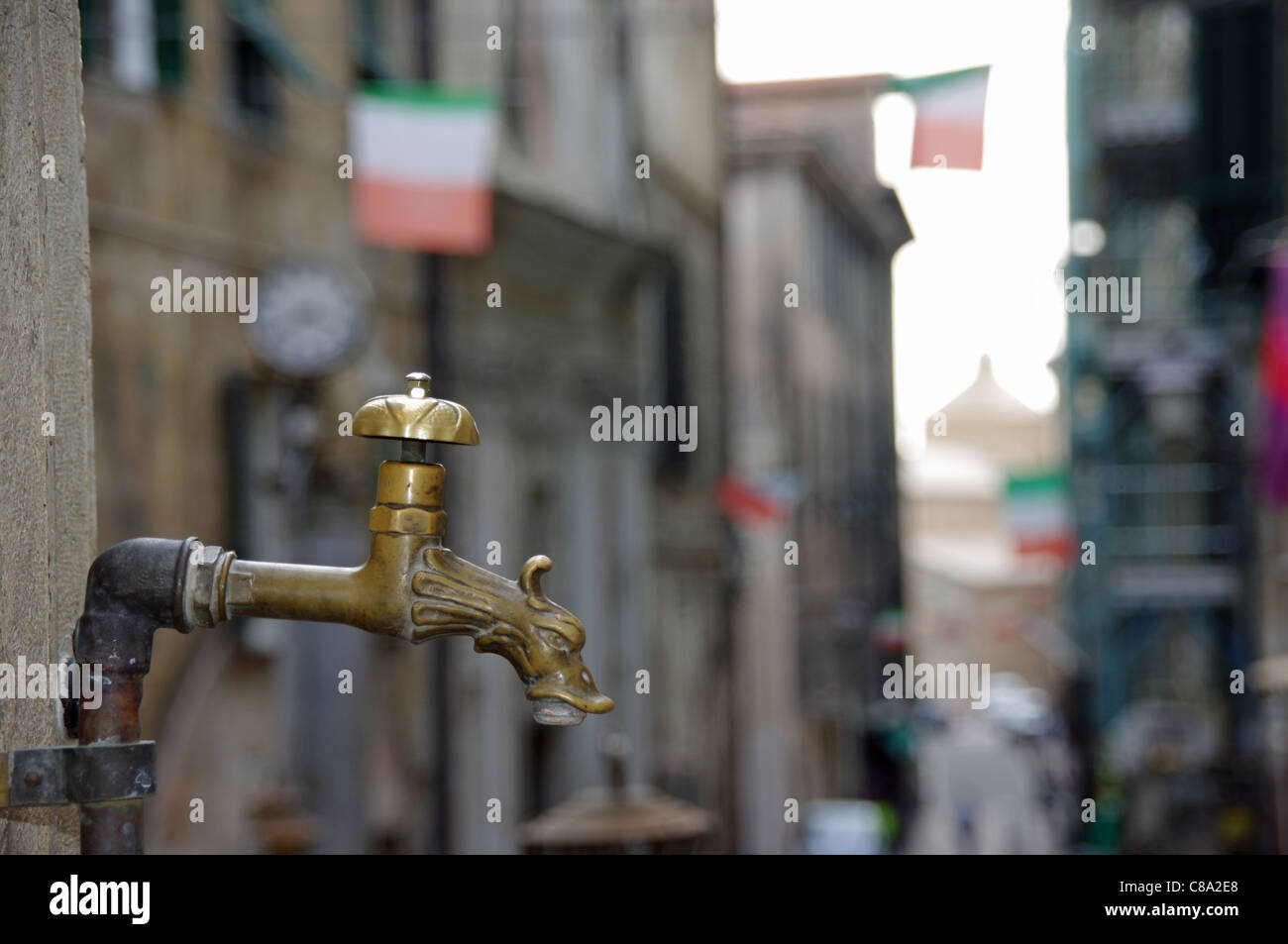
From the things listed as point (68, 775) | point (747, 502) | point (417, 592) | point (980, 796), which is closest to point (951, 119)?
point (417, 592)

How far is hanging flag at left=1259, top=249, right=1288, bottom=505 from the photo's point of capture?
12.1 metres

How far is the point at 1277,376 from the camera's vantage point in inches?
496

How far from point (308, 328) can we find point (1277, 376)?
7024 millimetres

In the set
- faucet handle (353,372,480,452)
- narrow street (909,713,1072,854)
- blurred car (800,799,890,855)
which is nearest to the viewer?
faucet handle (353,372,480,452)

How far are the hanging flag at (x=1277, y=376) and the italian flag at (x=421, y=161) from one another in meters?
5.79

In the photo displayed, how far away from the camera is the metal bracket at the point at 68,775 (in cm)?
228

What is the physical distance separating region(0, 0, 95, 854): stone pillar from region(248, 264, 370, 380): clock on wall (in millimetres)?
7225

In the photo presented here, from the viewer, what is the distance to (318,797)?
10773 millimetres

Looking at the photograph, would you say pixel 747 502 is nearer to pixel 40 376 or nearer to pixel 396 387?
pixel 396 387

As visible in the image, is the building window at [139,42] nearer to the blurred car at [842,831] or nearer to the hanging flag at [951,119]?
the hanging flag at [951,119]

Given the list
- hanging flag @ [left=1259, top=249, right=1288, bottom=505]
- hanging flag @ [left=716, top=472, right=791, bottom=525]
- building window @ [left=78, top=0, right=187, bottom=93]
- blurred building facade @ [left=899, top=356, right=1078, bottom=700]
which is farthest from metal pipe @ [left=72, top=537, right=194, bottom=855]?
blurred building facade @ [left=899, top=356, right=1078, bottom=700]

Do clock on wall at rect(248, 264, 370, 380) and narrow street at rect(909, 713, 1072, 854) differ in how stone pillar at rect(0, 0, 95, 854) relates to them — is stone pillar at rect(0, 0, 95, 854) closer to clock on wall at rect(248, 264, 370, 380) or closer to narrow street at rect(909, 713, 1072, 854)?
clock on wall at rect(248, 264, 370, 380)

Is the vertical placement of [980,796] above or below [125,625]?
below
